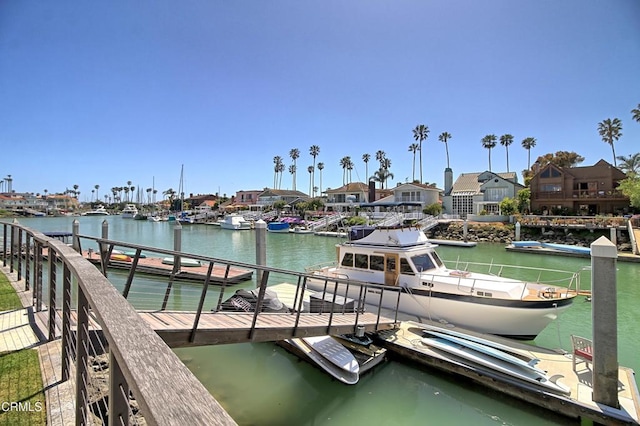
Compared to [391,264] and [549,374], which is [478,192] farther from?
[549,374]

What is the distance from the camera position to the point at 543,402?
267 inches

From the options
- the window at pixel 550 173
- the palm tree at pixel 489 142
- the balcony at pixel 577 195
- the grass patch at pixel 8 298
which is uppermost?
the palm tree at pixel 489 142

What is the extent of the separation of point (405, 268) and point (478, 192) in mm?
47395

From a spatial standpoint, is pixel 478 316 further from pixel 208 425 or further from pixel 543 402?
pixel 208 425

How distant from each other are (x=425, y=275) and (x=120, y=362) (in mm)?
10968

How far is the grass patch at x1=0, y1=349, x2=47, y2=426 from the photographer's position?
285cm

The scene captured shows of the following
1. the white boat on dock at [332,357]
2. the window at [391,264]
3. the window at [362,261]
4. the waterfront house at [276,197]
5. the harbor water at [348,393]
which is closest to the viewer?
the harbor water at [348,393]

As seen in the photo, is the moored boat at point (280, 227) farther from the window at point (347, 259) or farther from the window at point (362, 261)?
the window at point (362, 261)

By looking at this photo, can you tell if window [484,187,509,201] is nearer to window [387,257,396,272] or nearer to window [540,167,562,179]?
window [540,167,562,179]

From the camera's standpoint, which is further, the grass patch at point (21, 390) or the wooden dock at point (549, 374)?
the wooden dock at point (549, 374)

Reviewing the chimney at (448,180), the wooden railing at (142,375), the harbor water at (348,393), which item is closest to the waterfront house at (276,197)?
the chimney at (448,180)

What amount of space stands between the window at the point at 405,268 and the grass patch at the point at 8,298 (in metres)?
9.69

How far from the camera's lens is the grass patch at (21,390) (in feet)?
9.34

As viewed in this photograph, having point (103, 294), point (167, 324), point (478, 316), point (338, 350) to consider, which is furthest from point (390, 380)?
point (103, 294)
